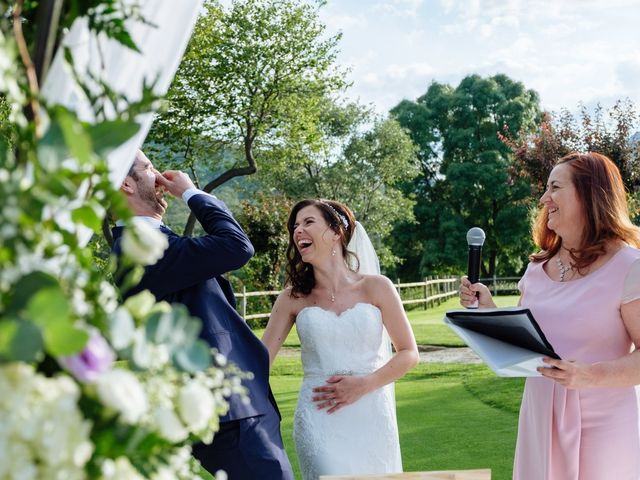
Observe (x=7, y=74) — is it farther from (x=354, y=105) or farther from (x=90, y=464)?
(x=354, y=105)

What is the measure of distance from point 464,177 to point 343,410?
3618 centimetres

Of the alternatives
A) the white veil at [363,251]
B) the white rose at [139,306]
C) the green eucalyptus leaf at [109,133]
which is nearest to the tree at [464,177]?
the white veil at [363,251]

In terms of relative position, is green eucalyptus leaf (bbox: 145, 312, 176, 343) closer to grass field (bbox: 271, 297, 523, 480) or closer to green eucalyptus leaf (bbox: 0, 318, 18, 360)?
green eucalyptus leaf (bbox: 0, 318, 18, 360)

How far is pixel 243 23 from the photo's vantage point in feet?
71.1

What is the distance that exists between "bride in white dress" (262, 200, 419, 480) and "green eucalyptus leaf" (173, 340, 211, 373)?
2.76 metres

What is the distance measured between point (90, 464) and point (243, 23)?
21648 mm

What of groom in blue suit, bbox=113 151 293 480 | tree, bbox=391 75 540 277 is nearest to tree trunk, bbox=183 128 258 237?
groom in blue suit, bbox=113 151 293 480

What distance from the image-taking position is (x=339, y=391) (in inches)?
147

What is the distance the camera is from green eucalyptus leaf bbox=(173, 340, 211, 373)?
3.07 ft

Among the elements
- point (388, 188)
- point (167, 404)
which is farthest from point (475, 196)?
point (167, 404)

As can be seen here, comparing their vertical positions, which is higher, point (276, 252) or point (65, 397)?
point (65, 397)

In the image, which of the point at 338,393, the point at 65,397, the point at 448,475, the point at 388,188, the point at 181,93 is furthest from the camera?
the point at 388,188

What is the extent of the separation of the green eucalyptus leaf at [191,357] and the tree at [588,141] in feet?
36.2

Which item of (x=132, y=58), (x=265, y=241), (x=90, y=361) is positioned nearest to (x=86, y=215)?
(x=90, y=361)
